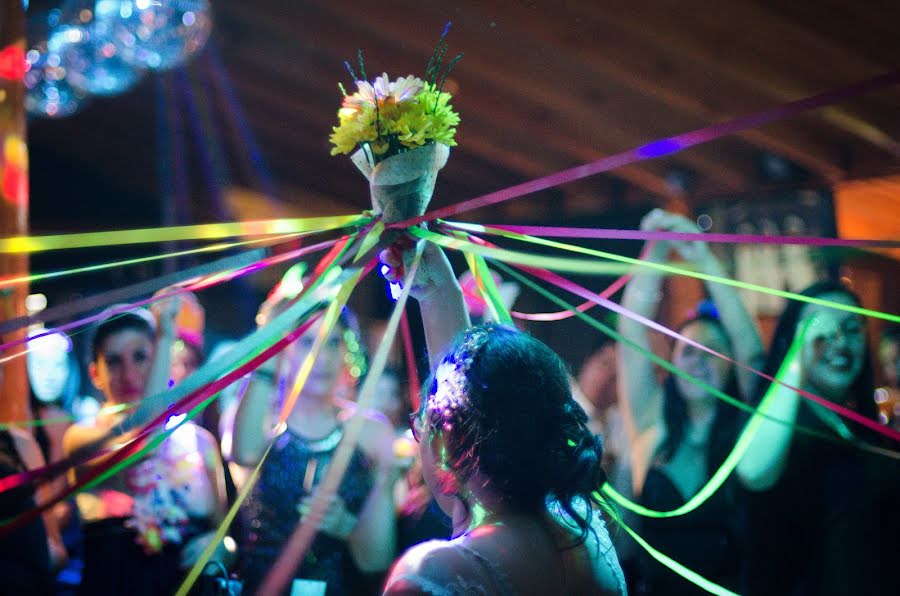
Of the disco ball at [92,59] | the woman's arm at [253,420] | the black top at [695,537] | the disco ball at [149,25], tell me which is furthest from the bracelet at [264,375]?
the disco ball at [92,59]

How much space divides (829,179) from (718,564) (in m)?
3.29

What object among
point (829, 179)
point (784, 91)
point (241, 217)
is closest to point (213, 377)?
point (784, 91)

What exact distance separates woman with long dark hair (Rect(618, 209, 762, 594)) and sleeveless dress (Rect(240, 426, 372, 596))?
3.37ft

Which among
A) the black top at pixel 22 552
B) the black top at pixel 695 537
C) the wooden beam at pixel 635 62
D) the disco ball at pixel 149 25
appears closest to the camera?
the black top at pixel 22 552

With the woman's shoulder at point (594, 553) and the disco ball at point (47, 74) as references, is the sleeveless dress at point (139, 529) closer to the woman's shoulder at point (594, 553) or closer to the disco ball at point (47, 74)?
the woman's shoulder at point (594, 553)

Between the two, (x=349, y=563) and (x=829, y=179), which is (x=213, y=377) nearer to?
(x=349, y=563)

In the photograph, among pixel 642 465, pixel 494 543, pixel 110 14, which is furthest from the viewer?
pixel 110 14

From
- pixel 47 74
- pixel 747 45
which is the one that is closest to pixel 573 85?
pixel 747 45

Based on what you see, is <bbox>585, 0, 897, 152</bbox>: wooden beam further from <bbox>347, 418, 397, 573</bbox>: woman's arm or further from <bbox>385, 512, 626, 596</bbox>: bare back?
<bbox>385, 512, 626, 596</bbox>: bare back

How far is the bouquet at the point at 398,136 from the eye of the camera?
1628 mm

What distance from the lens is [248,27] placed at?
5867mm

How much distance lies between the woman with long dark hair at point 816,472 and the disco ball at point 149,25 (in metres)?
3.01

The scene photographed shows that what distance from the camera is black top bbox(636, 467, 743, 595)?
2.62 m

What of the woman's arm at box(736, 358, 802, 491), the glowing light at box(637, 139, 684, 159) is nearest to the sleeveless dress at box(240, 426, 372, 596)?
the woman's arm at box(736, 358, 802, 491)
